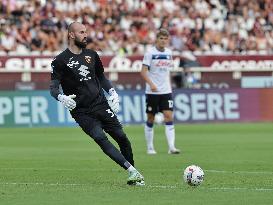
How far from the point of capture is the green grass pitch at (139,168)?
11945mm

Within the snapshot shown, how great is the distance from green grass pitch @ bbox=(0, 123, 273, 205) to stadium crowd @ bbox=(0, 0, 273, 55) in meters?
7.45

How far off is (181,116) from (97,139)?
65.0ft

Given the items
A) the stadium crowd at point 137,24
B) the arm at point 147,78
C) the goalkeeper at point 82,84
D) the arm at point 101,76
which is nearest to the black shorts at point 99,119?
the goalkeeper at point 82,84

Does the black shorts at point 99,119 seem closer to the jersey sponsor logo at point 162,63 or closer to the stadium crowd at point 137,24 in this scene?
the jersey sponsor logo at point 162,63

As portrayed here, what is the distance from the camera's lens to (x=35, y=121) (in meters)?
31.8

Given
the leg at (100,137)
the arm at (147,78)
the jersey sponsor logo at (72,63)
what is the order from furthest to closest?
1. the arm at (147,78)
2. the jersey sponsor logo at (72,63)
3. the leg at (100,137)

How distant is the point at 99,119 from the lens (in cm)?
1394

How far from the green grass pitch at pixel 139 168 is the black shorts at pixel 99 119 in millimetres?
845

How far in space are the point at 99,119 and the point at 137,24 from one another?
83.7 feet

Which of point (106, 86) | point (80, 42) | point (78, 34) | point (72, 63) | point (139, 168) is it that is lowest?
point (139, 168)

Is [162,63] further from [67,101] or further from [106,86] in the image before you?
[67,101]

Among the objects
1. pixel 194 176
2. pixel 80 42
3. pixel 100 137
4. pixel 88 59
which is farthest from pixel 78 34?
pixel 194 176

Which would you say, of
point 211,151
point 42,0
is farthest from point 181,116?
point 211,151

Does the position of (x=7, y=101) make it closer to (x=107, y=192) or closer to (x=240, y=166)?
(x=240, y=166)
